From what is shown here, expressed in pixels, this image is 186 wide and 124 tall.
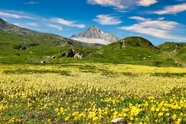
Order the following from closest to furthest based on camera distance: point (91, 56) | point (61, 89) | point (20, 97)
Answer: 1. point (20, 97)
2. point (61, 89)
3. point (91, 56)

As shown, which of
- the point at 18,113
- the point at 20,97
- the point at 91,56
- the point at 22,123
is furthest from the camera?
the point at 91,56

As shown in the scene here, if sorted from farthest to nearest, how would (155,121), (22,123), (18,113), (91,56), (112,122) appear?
(91,56) → (18,113) → (22,123) → (112,122) → (155,121)

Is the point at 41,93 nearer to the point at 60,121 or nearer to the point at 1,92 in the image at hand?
the point at 1,92

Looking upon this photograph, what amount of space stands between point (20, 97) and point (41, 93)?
10.0ft

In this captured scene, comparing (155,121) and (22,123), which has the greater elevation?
(155,121)

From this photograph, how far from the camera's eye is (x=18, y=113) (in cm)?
1623

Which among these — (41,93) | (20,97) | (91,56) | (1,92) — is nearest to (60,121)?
(20,97)

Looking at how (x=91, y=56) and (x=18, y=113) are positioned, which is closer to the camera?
(x=18, y=113)

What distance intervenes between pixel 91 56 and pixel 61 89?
151m

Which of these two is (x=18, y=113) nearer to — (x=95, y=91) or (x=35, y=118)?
(x=35, y=118)

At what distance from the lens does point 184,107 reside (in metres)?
11.3

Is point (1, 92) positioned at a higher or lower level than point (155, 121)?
lower

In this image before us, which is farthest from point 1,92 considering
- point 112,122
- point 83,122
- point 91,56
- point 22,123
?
point 91,56

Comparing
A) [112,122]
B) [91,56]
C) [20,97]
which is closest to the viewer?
[112,122]
